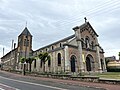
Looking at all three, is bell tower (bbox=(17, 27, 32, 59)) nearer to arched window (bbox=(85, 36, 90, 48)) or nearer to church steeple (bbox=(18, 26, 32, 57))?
church steeple (bbox=(18, 26, 32, 57))

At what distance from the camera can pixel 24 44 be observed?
6400 centimetres

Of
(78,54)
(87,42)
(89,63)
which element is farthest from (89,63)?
(78,54)

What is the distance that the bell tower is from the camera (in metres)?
62.6

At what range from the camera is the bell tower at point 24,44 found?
62.6 meters

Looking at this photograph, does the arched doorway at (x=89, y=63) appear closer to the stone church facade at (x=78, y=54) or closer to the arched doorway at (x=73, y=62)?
the stone church facade at (x=78, y=54)

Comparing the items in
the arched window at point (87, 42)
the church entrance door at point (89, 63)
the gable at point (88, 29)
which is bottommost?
the church entrance door at point (89, 63)

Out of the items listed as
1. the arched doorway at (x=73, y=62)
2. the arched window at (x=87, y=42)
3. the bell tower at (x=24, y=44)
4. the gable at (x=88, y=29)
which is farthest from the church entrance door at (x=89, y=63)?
the bell tower at (x=24, y=44)

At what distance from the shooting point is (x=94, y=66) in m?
45.4

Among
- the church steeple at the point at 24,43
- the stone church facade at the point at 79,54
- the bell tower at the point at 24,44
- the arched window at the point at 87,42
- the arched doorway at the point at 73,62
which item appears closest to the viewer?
the stone church facade at the point at 79,54

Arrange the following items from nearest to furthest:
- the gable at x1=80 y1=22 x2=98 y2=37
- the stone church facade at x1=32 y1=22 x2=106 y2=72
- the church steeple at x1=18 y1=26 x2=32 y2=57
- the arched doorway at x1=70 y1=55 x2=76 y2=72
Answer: the stone church facade at x1=32 y1=22 x2=106 y2=72, the arched doorway at x1=70 y1=55 x2=76 y2=72, the gable at x1=80 y1=22 x2=98 y2=37, the church steeple at x1=18 y1=26 x2=32 y2=57

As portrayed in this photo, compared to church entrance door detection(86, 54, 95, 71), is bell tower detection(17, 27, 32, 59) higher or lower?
higher

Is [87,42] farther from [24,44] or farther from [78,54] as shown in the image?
[24,44]

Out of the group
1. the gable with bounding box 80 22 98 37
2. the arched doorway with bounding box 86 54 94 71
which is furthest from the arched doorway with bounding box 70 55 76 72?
the gable with bounding box 80 22 98 37

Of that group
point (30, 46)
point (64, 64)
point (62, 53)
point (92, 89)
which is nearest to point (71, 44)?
point (62, 53)
